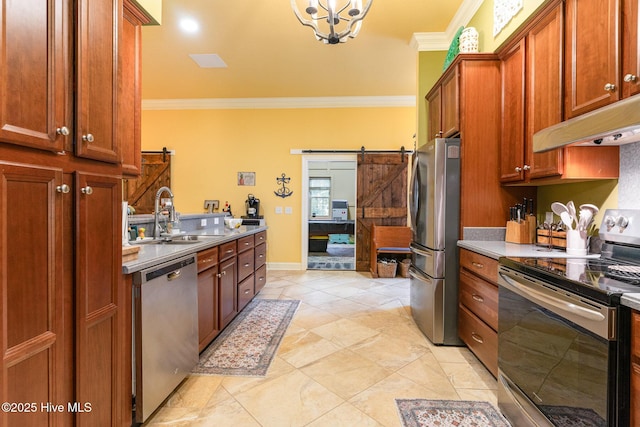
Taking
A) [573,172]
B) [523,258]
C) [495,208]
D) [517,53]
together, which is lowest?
[523,258]

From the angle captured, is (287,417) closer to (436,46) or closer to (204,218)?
(204,218)

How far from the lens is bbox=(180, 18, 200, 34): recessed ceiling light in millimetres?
3221

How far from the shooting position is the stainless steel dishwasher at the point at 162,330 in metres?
1.49

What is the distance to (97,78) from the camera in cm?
122

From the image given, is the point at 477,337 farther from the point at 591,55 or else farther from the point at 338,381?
the point at 591,55

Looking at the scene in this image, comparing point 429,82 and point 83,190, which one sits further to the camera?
point 429,82

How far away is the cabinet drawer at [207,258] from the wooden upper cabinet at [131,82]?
2.32 ft

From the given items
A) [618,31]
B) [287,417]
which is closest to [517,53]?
[618,31]

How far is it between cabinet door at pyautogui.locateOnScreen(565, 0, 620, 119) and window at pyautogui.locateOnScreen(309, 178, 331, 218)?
7.83 meters

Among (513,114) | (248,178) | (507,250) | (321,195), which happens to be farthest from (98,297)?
(321,195)

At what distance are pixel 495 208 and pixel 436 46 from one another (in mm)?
2157

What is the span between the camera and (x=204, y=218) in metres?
3.74

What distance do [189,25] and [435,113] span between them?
111 inches

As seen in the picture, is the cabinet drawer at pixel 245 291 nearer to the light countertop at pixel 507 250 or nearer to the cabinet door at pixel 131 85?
the cabinet door at pixel 131 85
